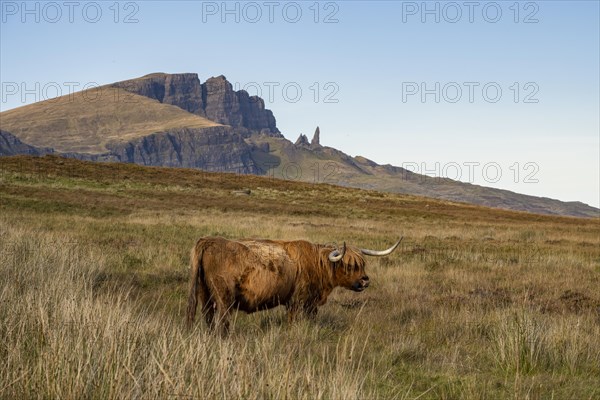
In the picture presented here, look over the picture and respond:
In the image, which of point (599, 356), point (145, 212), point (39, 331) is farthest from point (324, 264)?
point (145, 212)

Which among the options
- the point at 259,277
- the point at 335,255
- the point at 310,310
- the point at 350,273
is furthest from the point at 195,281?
the point at 350,273

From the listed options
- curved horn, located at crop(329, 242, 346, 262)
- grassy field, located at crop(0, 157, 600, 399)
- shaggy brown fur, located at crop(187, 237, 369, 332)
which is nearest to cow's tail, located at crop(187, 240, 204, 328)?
shaggy brown fur, located at crop(187, 237, 369, 332)

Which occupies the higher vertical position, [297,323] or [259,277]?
[259,277]

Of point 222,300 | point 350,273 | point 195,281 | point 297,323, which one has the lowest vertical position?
point 297,323

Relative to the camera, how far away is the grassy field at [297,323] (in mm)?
3869

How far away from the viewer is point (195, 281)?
22.8 ft

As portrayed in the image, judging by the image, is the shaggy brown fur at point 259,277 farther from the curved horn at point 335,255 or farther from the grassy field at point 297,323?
the grassy field at point 297,323

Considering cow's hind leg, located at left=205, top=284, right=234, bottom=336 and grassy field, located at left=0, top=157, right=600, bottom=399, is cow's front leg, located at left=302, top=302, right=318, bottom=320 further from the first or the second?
cow's hind leg, located at left=205, top=284, right=234, bottom=336

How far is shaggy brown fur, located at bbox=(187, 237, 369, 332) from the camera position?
6.99 metres

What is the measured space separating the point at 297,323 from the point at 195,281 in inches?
55.0

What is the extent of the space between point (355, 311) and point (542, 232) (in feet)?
75.8

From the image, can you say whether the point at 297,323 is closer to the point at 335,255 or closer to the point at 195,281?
the point at 335,255

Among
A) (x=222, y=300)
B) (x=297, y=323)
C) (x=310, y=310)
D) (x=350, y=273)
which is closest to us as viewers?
(x=222, y=300)

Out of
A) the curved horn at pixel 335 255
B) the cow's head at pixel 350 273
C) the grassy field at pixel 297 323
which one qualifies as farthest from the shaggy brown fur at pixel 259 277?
the grassy field at pixel 297 323
